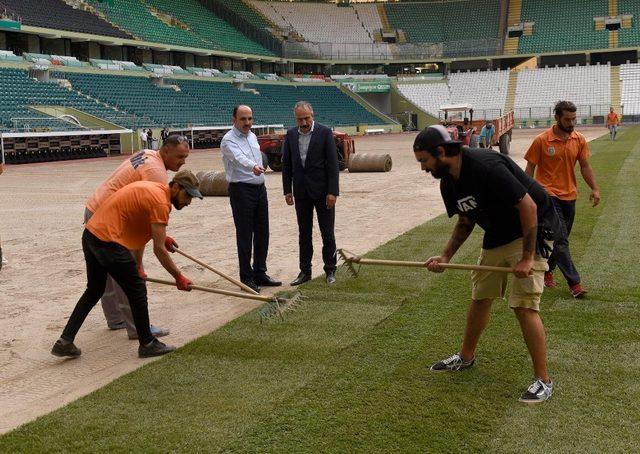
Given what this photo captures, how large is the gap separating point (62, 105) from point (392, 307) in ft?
105

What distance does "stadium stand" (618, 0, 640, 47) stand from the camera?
214ft

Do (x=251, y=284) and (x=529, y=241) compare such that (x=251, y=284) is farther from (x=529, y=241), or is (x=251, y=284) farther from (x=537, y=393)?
(x=529, y=241)

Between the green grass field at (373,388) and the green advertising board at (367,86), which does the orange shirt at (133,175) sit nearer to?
the green grass field at (373,388)

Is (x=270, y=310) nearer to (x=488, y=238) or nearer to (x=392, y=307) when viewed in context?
(x=392, y=307)

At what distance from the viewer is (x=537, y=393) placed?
4582 millimetres

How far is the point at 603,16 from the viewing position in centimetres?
6850

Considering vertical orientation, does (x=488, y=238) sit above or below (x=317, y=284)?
above

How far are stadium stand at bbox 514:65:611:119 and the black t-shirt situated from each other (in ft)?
194

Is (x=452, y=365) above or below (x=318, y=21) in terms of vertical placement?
below

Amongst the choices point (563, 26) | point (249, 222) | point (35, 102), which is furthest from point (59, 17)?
point (563, 26)

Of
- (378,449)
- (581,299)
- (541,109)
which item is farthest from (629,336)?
(541,109)

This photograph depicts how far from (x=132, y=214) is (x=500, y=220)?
8.83 ft

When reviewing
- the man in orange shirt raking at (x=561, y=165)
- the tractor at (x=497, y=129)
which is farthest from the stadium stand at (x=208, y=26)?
the man in orange shirt raking at (x=561, y=165)

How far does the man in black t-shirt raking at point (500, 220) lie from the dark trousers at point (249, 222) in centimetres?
328
